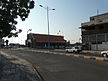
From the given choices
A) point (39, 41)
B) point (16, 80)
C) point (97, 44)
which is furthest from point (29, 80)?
point (39, 41)

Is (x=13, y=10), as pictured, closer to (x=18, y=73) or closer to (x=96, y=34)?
(x=18, y=73)

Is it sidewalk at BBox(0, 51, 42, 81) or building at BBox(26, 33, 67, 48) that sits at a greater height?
building at BBox(26, 33, 67, 48)

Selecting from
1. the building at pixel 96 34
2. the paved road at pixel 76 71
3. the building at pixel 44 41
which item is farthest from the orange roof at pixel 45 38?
the paved road at pixel 76 71

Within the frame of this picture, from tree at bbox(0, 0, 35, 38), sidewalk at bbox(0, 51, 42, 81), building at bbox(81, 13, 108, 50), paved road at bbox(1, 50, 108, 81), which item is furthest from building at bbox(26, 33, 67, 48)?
tree at bbox(0, 0, 35, 38)

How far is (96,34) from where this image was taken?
60.7 m

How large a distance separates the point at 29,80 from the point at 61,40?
10329 centimetres

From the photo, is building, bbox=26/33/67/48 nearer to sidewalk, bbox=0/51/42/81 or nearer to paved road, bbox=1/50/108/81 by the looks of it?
paved road, bbox=1/50/108/81

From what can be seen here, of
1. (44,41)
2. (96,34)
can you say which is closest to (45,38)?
(44,41)

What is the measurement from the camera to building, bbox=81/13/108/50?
57.4 meters

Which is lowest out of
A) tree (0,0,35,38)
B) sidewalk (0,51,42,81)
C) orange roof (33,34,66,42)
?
sidewalk (0,51,42,81)

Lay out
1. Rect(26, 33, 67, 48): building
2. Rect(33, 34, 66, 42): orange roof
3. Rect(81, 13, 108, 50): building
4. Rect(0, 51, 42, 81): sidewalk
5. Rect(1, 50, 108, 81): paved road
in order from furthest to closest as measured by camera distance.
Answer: Rect(33, 34, 66, 42): orange roof, Rect(26, 33, 67, 48): building, Rect(81, 13, 108, 50): building, Rect(1, 50, 108, 81): paved road, Rect(0, 51, 42, 81): sidewalk

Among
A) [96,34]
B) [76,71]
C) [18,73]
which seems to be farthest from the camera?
[96,34]

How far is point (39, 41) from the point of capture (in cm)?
10706

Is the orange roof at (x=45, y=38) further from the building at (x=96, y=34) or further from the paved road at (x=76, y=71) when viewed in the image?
the paved road at (x=76, y=71)
